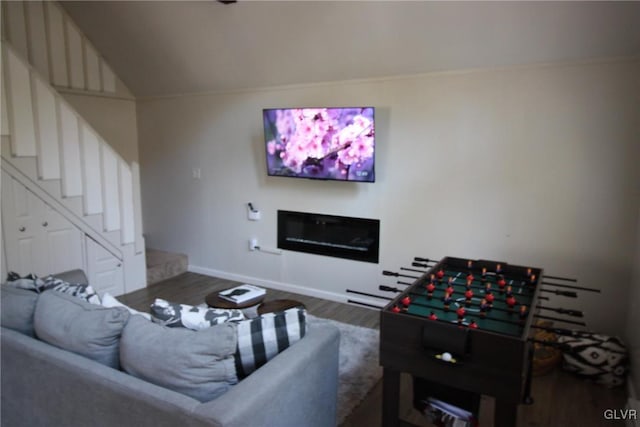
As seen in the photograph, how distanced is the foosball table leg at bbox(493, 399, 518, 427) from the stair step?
4135 millimetres

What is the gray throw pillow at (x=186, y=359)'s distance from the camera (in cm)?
161

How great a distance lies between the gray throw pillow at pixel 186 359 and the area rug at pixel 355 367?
0.96m

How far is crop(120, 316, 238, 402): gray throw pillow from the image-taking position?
63.6 inches

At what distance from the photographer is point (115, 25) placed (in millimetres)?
4551

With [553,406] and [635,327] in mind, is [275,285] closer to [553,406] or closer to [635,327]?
[553,406]

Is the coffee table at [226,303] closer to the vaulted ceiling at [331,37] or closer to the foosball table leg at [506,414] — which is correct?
the foosball table leg at [506,414]

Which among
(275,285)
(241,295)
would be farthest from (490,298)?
(275,285)

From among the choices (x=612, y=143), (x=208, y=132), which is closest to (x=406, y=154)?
(x=612, y=143)

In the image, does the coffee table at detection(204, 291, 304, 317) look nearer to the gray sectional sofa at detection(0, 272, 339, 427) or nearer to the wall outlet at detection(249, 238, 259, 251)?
the gray sectional sofa at detection(0, 272, 339, 427)

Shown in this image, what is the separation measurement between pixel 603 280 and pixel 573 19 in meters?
1.87

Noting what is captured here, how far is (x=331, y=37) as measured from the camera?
12.3 ft

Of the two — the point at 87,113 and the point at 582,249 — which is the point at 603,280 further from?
the point at 87,113

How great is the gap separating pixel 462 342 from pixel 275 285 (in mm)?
3296

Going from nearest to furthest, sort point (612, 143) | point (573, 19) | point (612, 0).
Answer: point (612, 0) → point (573, 19) → point (612, 143)
